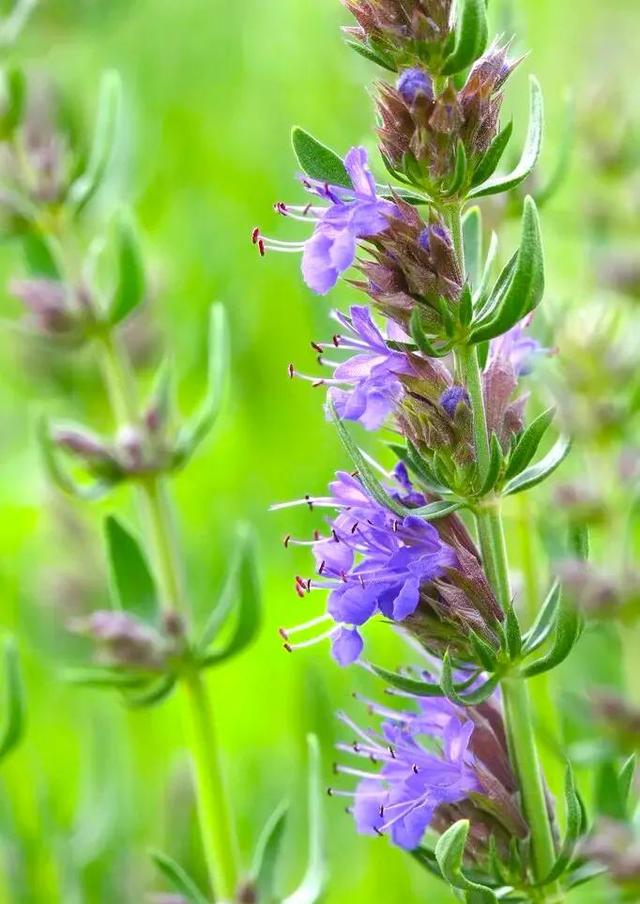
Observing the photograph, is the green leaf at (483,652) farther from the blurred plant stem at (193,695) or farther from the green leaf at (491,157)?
the blurred plant stem at (193,695)

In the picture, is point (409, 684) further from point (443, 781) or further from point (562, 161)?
point (562, 161)

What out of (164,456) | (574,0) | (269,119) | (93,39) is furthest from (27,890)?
(574,0)

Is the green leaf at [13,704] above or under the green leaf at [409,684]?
under

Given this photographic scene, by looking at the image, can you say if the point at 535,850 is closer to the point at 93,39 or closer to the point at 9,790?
the point at 9,790

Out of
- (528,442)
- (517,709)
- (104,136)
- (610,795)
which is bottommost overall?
(610,795)

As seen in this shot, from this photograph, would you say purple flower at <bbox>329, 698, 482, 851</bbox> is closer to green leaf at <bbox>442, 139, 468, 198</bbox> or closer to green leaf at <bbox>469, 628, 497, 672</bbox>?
green leaf at <bbox>469, 628, 497, 672</bbox>

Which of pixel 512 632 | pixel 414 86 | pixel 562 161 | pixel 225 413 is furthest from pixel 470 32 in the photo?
pixel 225 413

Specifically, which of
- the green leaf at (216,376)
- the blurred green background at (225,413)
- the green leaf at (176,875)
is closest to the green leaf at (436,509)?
the green leaf at (176,875)
